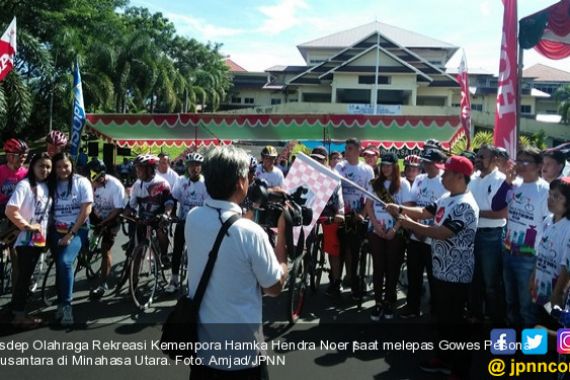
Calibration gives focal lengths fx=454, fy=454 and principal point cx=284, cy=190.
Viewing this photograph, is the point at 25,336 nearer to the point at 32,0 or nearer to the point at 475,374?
the point at 475,374

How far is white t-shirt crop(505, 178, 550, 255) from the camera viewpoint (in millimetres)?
4152

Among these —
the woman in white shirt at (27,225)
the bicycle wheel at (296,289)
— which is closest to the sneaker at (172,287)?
the woman in white shirt at (27,225)

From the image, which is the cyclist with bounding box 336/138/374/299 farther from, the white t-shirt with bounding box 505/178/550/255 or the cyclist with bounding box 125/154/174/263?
the cyclist with bounding box 125/154/174/263

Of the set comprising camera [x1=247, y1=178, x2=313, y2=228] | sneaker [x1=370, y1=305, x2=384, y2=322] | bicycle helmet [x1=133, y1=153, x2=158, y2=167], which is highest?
bicycle helmet [x1=133, y1=153, x2=158, y2=167]

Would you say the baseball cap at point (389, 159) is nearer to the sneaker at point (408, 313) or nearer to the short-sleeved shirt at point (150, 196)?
the sneaker at point (408, 313)

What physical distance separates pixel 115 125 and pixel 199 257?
12.5 meters

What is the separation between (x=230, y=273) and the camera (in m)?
2.09

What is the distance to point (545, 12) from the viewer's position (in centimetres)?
615

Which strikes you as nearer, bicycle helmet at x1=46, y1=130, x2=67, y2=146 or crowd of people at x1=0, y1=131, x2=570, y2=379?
crowd of people at x1=0, y1=131, x2=570, y2=379

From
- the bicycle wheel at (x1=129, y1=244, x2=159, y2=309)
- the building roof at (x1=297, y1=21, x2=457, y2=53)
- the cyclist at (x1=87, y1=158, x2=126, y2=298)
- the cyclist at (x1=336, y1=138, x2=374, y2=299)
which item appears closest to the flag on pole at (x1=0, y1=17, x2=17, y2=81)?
the cyclist at (x1=87, y1=158, x2=126, y2=298)

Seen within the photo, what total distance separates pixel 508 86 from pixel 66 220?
5.33 m

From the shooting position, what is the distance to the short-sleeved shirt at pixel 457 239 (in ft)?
11.5

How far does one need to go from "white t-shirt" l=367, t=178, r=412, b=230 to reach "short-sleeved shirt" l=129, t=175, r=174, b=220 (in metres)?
2.57

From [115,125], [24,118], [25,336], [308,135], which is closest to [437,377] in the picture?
[25,336]
